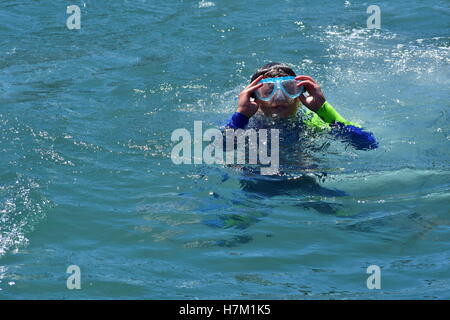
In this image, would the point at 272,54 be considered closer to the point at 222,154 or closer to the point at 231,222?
the point at 222,154

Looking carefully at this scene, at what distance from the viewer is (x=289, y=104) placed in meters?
6.10

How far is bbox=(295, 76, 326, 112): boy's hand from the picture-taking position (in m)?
5.98

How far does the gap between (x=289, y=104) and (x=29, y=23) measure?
5207mm

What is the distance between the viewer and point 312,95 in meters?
6.03

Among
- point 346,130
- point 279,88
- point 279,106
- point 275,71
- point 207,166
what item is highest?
point 275,71

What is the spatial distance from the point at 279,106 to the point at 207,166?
2.54ft

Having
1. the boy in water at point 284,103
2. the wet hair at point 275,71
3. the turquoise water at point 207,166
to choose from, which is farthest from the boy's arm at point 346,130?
the wet hair at point 275,71

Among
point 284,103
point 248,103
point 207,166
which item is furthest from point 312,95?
point 207,166

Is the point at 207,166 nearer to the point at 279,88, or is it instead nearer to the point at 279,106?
the point at 279,106

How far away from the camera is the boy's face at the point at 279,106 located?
6.07m

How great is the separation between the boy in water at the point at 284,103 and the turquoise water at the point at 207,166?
0.86ft

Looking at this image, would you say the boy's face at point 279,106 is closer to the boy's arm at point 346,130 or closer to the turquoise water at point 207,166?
the boy's arm at point 346,130

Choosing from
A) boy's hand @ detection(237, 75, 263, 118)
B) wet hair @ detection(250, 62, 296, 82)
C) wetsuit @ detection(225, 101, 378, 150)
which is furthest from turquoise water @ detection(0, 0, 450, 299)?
wet hair @ detection(250, 62, 296, 82)
